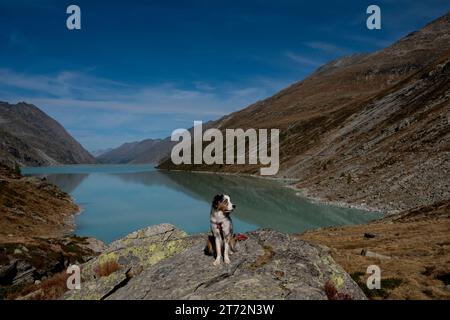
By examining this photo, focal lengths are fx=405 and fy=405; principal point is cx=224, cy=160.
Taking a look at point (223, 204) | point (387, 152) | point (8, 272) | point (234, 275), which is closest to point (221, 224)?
point (223, 204)

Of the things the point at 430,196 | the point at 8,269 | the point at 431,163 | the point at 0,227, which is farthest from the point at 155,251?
the point at 431,163

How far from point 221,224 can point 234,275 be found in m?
1.71

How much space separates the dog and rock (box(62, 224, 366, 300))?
445mm

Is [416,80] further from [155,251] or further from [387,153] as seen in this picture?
[155,251]

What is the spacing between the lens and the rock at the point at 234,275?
12.0 metres

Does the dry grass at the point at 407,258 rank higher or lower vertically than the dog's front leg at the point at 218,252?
lower

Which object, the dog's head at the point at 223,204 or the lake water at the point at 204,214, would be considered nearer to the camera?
the dog's head at the point at 223,204

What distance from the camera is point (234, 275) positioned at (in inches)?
506

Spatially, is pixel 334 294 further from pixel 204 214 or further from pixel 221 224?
pixel 204 214

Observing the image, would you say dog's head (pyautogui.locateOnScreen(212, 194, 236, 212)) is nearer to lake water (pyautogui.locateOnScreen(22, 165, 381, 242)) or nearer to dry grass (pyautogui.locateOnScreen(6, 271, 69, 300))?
dry grass (pyautogui.locateOnScreen(6, 271, 69, 300))

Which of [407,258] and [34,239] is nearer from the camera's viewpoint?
[407,258]

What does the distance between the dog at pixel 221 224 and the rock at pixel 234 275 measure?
45cm

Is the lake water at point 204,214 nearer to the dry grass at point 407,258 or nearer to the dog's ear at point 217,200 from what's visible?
the dry grass at point 407,258

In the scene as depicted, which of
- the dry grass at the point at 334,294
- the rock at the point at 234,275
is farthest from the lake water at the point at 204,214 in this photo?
the dry grass at the point at 334,294
